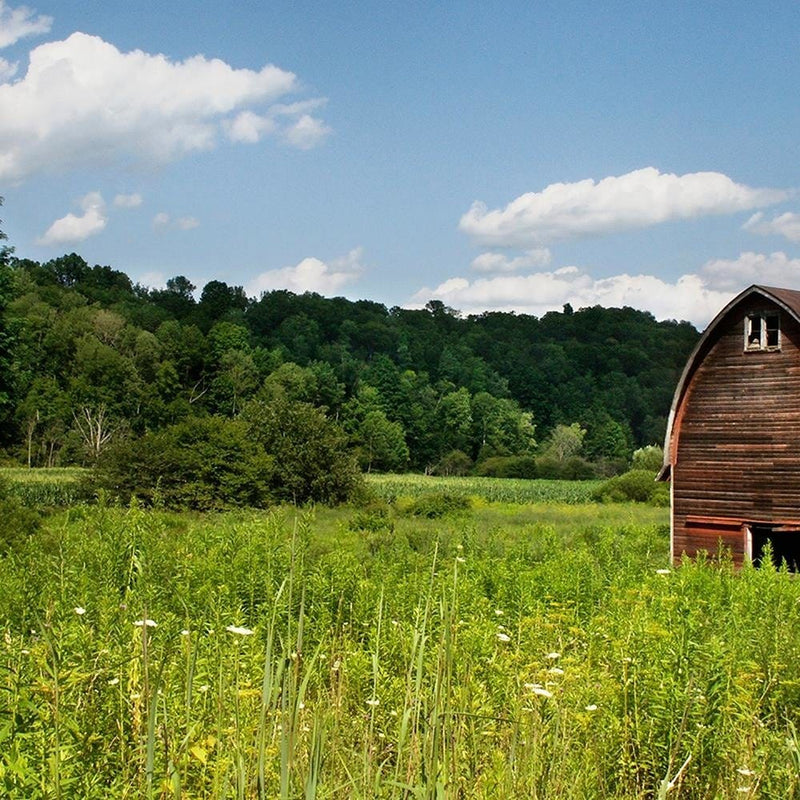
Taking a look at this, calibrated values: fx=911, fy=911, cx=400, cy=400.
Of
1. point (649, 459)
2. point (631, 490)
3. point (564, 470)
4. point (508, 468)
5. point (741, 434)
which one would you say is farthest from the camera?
point (508, 468)

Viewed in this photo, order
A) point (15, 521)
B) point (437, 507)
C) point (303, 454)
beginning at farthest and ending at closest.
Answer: point (303, 454), point (437, 507), point (15, 521)

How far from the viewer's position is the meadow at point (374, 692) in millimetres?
2643

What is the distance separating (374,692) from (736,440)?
20725 millimetres

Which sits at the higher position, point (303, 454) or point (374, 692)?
point (374, 692)

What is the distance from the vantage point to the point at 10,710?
11.0ft

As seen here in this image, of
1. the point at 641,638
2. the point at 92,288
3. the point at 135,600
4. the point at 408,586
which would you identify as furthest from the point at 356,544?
the point at 92,288

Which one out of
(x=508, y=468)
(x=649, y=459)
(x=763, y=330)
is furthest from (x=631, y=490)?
(x=763, y=330)

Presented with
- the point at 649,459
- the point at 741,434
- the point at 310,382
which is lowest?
the point at 649,459

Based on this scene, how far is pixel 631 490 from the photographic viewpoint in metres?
55.0

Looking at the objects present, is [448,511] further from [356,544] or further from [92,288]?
[92,288]

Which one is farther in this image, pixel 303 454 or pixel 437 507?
pixel 303 454

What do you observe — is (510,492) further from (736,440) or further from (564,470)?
(736,440)

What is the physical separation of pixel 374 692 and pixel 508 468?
87222mm

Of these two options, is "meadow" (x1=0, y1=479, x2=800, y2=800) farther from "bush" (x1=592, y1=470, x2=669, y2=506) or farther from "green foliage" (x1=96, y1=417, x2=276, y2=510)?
"bush" (x1=592, y1=470, x2=669, y2=506)
